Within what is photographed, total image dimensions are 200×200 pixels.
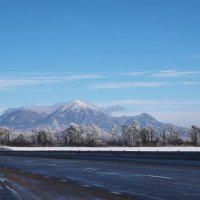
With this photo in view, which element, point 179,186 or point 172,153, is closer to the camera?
point 179,186

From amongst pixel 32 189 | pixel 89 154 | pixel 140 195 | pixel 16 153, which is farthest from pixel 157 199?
pixel 16 153

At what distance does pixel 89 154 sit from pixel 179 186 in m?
38.4

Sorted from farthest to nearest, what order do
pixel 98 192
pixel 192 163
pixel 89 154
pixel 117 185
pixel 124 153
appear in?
pixel 89 154 → pixel 124 153 → pixel 192 163 → pixel 117 185 → pixel 98 192

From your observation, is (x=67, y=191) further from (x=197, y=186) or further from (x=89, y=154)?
(x=89, y=154)

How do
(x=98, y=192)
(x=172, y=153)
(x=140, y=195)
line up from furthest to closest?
(x=172, y=153), (x=98, y=192), (x=140, y=195)

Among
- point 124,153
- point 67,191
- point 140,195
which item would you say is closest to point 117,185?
point 67,191

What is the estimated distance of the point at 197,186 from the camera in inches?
655

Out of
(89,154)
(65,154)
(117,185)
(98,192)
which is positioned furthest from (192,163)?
(65,154)

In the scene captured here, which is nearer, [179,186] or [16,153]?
[179,186]

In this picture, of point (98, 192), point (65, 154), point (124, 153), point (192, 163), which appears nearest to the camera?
point (98, 192)

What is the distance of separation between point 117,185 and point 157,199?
4.83m

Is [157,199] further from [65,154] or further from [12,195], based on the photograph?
[65,154]

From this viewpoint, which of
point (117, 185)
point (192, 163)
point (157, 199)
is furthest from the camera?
point (192, 163)

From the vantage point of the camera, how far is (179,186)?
1678 centimetres
